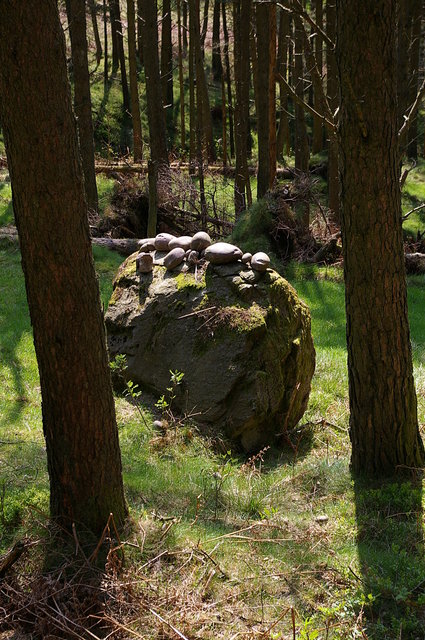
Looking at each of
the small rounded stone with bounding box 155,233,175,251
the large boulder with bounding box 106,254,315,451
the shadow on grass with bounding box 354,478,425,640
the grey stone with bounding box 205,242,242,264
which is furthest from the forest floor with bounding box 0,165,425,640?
the small rounded stone with bounding box 155,233,175,251

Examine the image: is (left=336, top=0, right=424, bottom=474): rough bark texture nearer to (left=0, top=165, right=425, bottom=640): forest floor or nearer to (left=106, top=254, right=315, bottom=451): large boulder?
(left=0, top=165, right=425, bottom=640): forest floor

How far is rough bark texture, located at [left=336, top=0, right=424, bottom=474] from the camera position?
4695mm

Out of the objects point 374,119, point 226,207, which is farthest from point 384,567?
point 226,207

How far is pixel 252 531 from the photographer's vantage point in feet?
15.2

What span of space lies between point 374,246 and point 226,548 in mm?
2491

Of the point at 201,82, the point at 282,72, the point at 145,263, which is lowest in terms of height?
the point at 145,263

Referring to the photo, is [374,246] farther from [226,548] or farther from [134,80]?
[134,80]

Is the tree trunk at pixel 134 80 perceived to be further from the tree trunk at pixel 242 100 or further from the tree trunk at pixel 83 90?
the tree trunk at pixel 83 90

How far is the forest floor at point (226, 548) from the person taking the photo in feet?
12.2

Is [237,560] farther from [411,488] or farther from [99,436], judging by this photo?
[411,488]

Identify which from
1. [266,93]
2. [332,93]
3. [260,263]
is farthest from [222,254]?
[332,93]

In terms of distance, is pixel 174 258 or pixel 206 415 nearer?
pixel 206 415

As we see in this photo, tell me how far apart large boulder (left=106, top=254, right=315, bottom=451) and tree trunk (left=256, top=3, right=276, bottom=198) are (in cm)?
874

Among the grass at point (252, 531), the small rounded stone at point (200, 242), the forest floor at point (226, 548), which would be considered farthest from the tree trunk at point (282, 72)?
the forest floor at point (226, 548)
